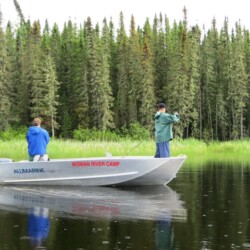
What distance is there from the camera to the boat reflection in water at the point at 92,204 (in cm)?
1029

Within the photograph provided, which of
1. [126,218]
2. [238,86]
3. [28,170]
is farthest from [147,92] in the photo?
[126,218]

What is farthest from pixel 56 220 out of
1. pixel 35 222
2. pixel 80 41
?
pixel 80 41

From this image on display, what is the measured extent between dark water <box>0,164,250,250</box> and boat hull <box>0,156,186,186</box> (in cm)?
43

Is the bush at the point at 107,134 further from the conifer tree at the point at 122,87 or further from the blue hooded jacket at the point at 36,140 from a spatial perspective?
the blue hooded jacket at the point at 36,140

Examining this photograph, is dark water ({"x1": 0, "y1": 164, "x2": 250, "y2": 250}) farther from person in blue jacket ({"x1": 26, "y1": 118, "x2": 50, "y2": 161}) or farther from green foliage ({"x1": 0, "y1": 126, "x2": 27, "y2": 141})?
green foliage ({"x1": 0, "y1": 126, "x2": 27, "y2": 141})

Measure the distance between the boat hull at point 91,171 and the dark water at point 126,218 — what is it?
0.43m

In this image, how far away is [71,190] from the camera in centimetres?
1510

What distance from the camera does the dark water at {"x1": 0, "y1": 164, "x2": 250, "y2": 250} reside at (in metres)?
8.41

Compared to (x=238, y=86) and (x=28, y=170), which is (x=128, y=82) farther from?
(x=28, y=170)

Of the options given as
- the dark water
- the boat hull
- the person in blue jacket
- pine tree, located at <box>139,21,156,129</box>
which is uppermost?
pine tree, located at <box>139,21,156,129</box>

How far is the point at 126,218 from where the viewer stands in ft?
34.2

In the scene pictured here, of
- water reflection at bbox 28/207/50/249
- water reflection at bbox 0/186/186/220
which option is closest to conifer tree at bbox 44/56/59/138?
water reflection at bbox 0/186/186/220

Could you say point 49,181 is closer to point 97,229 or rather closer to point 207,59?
point 97,229

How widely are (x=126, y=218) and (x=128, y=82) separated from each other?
228ft
